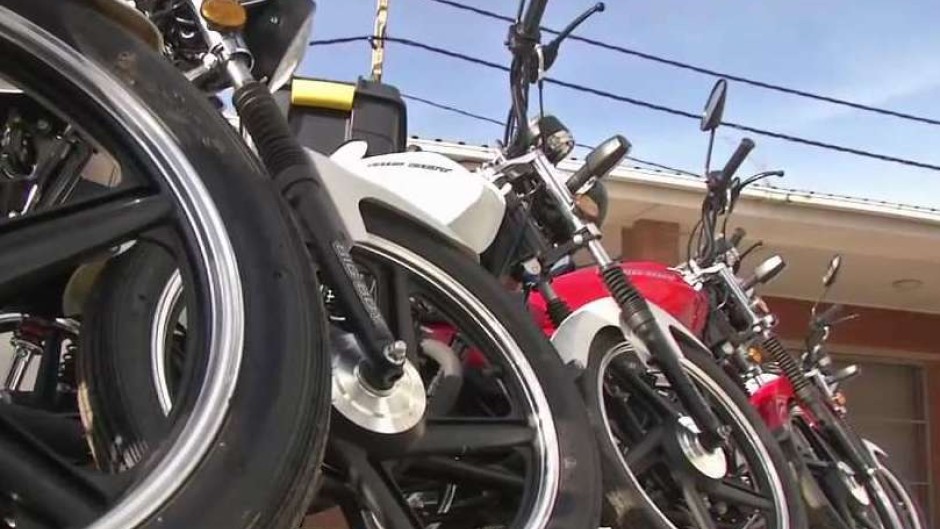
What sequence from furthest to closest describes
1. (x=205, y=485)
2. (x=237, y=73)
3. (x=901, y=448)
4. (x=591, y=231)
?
(x=901, y=448) → (x=591, y=231) → (x=237, y=73) → (x=205, y=485)

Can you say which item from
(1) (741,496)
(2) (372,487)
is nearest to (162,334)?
(2) (372,487)

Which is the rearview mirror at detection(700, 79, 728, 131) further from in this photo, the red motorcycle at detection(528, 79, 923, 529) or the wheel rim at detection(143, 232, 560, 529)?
the wheel rim at detection(143, 232, 560, 529)

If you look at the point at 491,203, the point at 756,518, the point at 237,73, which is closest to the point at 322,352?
the point at 237,73

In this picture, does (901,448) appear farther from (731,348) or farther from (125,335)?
(125,335)

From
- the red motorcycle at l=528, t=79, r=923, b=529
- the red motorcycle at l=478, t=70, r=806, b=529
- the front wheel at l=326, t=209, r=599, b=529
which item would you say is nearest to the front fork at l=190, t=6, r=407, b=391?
the front wheel at l=326, t=209, r=599, b=529

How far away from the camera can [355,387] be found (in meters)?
1.83

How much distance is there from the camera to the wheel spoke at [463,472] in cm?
200

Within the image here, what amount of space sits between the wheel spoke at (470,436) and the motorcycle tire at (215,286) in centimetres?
53

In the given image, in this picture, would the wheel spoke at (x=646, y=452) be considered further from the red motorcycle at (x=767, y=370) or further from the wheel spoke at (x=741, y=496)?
the red motorcycle at (x=767, y=370)

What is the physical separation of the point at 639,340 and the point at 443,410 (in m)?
0.71

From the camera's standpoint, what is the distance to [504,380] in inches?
86.6

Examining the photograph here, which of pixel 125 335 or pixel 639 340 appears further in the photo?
pixel 639 340

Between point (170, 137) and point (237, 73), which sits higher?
point (237, 73)

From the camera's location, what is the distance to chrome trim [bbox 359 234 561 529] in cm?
204
